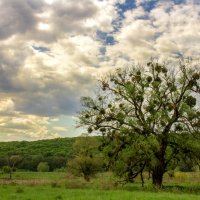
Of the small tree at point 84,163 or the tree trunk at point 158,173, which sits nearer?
the tree trunk at point 158,173

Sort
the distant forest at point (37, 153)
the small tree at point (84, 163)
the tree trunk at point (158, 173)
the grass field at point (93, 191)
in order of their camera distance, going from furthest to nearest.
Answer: the distant forest at point (37, 153)
the small tree at point (84, 163)
the tree trunk at point (158, 173)
the grass field at point (93, 191)

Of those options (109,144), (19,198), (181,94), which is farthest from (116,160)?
(19,198)

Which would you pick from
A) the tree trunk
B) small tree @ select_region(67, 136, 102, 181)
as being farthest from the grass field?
small tree @ select_region(67, 136, 102, 181)

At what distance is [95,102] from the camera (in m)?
43.7

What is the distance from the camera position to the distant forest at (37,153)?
12875cm

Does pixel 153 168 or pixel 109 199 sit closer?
pixel 109 199

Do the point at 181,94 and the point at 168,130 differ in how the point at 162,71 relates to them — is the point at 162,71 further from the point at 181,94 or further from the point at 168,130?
the point at 168,130

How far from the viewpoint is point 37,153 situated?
150m

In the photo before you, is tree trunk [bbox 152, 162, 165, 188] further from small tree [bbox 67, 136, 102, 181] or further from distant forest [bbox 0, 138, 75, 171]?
distant forest [bbox 0, 138, 75, 171]

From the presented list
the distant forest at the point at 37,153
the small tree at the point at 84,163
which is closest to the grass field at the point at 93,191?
the small tree at the point at 84,163

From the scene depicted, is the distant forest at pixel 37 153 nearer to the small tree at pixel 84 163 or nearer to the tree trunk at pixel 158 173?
the small tree at pixel 84 163

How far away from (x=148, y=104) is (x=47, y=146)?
12778cm

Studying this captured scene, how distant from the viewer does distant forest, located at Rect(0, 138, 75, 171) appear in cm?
12875

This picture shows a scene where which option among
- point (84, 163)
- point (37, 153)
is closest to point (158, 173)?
point (84, 163)
